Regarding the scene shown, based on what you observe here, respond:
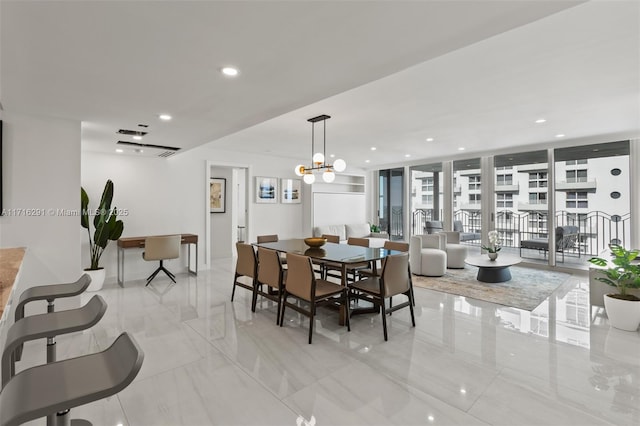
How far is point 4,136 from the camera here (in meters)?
3.07

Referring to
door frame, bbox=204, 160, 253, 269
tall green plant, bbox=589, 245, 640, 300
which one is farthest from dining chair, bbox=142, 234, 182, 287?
tall green plant, bbox=589, 245, 640, 300

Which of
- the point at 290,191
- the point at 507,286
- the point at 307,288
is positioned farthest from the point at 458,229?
the point at 307,288

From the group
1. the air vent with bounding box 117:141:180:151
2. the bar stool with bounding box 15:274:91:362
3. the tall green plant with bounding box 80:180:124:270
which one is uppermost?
the air vent with bounding box 117:141:180:151

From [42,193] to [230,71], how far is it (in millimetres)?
2607

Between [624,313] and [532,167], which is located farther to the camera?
[532,167]

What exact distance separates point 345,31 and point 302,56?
381mm

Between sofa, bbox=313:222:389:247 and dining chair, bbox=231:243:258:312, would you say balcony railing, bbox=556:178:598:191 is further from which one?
dining chair, bbox=231:243:258:312

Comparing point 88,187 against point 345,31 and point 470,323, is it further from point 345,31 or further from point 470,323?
point 470,323

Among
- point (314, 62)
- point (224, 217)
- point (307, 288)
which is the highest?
point (314, 62)

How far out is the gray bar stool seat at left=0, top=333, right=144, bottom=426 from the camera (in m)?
1.04

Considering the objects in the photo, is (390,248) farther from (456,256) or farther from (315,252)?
(456,256)

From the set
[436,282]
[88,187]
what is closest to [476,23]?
[436,282]

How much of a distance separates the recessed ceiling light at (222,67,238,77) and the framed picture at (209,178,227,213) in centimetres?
543

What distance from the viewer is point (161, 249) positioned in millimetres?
5223
